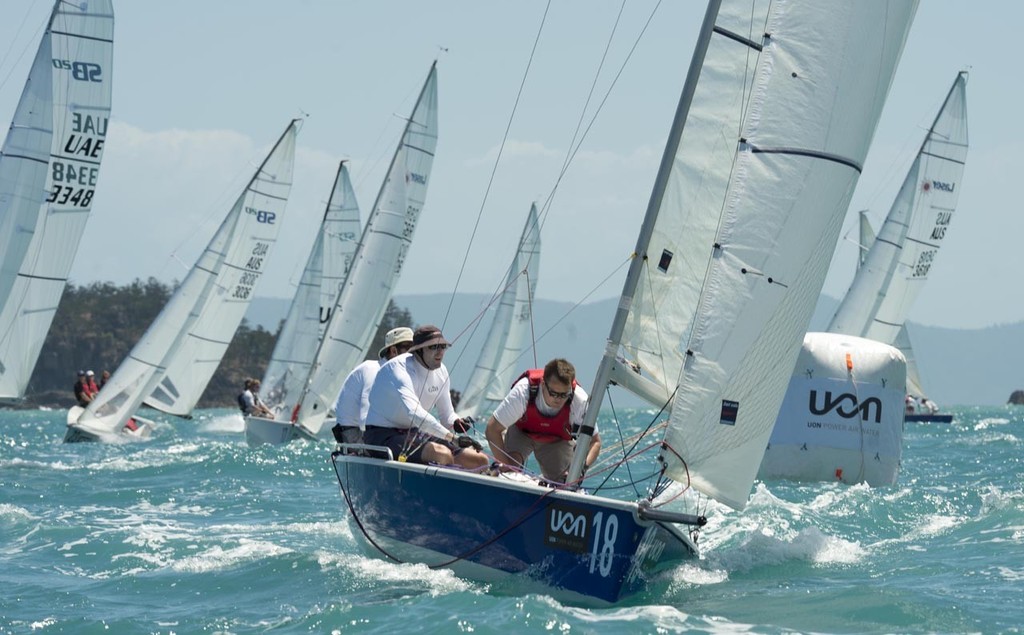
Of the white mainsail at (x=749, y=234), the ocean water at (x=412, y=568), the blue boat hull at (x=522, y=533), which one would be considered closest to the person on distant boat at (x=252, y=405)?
the ocean water at (x=412, y=568)

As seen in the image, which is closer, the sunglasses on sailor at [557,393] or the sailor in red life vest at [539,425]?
the sunglasses on sailor at [557,393]

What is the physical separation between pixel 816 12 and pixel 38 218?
474 inches

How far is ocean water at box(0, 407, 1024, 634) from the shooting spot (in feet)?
24.2

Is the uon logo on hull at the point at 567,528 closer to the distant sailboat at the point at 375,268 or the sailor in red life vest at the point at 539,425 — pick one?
the sailor in red life vest at the point at 539,425

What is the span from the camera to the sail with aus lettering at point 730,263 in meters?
8.17

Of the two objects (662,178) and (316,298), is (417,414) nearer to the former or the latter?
(662,178)

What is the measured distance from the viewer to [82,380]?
2730 centimetres

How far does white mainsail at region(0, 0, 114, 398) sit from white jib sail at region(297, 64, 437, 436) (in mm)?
7913

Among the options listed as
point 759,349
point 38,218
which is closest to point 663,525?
point 759,349

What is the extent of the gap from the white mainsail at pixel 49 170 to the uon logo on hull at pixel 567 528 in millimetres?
11654

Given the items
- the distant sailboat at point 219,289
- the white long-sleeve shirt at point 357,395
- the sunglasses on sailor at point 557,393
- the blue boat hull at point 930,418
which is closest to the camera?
the sunglasses on sailor at point 557,393

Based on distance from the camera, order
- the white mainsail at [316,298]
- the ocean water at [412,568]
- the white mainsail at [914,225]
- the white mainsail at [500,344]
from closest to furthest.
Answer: the ocean water at [412,568] → the white mainsail at [914,225] → the white mainsail at [316,298] → the white mainsail at [500,344]

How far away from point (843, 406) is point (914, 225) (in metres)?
14.5

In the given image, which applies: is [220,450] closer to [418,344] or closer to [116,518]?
[116,518]
